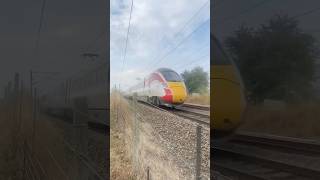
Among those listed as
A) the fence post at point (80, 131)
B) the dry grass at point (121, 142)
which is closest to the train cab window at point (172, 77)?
the dry grass at point (121, 142)

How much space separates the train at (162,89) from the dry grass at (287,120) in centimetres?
51

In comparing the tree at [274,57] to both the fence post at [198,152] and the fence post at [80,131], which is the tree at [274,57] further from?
the fence post at [80,131]

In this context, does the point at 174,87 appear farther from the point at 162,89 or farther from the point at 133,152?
the point at 133,152

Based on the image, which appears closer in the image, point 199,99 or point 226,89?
point 226,89

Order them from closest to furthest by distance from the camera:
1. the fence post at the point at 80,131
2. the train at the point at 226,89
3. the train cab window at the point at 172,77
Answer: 1. the fence post at the point at 80,131
2. the train at the point at 226,89
3. the train cab window at the point at 172,77

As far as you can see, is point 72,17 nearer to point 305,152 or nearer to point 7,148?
point 7,148

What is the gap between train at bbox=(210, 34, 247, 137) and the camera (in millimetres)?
1880

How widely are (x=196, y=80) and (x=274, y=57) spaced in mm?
499

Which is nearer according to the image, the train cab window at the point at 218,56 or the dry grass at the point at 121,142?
the train cab window at the point at 218,56

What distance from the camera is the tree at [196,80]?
2.02m

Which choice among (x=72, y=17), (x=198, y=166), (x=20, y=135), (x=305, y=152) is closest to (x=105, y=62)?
(x=72, y=17)

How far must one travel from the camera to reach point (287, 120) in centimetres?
190

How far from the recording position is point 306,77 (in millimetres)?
1969

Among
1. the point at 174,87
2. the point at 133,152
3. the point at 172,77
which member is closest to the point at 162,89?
the point at 172,77
